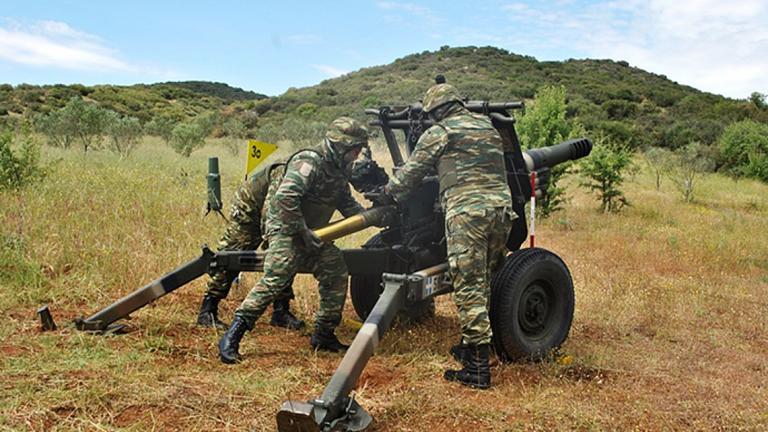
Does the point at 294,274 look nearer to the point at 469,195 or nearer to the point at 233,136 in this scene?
the point at 469,195

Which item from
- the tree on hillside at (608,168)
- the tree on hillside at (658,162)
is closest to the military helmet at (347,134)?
the tree on hillside at (608,168)

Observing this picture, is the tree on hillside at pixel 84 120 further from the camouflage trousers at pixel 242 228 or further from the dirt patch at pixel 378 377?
the dirt patch at pixel 378 377

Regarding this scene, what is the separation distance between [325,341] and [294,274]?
0.62 meters

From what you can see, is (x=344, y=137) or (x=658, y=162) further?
(x=658, y=162)

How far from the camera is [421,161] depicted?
4562mm

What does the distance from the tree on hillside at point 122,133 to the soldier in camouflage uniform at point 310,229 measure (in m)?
13.8

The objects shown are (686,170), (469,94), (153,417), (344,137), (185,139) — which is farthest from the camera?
(469,94)

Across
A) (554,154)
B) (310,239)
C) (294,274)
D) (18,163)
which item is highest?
(554,154)

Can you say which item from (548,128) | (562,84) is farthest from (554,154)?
(562,84)

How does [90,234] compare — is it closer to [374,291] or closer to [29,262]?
[29,262]

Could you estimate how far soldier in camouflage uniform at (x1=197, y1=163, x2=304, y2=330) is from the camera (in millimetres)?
5426

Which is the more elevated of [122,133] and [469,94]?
[469,94]

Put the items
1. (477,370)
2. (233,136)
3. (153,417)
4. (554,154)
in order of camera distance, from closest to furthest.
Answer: (153,417)
(477,370)
(554,154)
(233,136)

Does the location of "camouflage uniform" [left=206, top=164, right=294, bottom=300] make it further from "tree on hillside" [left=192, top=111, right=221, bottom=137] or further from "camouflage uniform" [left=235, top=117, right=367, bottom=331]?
"tree on hillside" [left=192, top=111, right=221, bottom=137]
